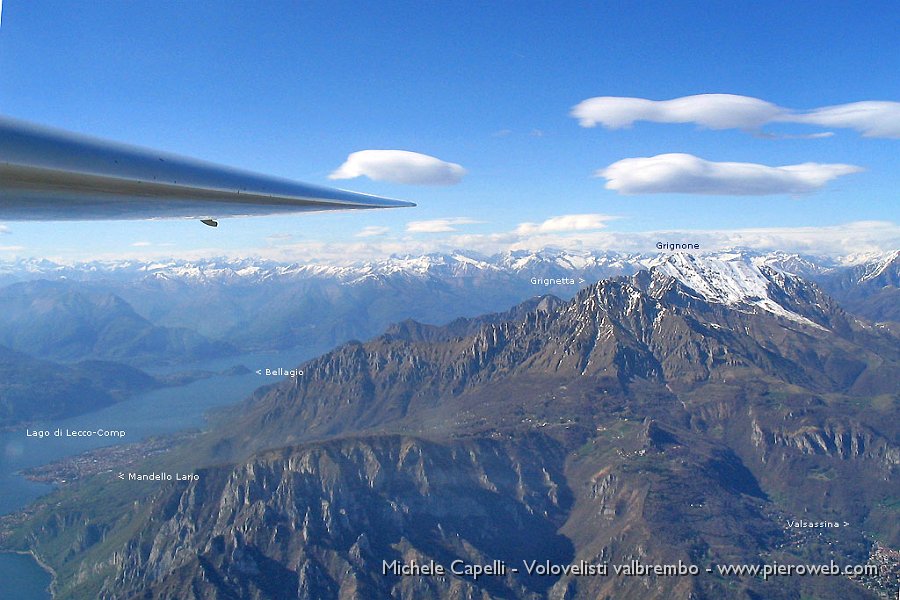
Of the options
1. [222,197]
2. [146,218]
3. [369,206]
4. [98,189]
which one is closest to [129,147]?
[222,197]

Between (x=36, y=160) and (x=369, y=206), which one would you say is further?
(x=369, y=206)

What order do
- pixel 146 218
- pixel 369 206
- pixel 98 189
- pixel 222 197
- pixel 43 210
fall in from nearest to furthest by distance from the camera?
pixel 98 189 → pixel 43 210 → pixel 222 197 → pixel 146 218 → pixel 369 206

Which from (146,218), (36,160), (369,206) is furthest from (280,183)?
(36,160)

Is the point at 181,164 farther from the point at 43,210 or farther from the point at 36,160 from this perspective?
the point at 36,160

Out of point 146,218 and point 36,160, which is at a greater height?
point 36,160

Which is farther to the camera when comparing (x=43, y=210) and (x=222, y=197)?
(x=222, y=197)

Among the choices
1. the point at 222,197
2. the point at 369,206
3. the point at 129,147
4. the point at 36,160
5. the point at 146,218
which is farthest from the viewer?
the point at 369,206

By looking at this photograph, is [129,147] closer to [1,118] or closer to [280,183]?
[1,118]

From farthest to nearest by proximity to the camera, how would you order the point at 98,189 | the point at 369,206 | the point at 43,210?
the point at 369,206, the point at 43,210, the point at 98,189

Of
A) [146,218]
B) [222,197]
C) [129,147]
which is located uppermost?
[129,147]
